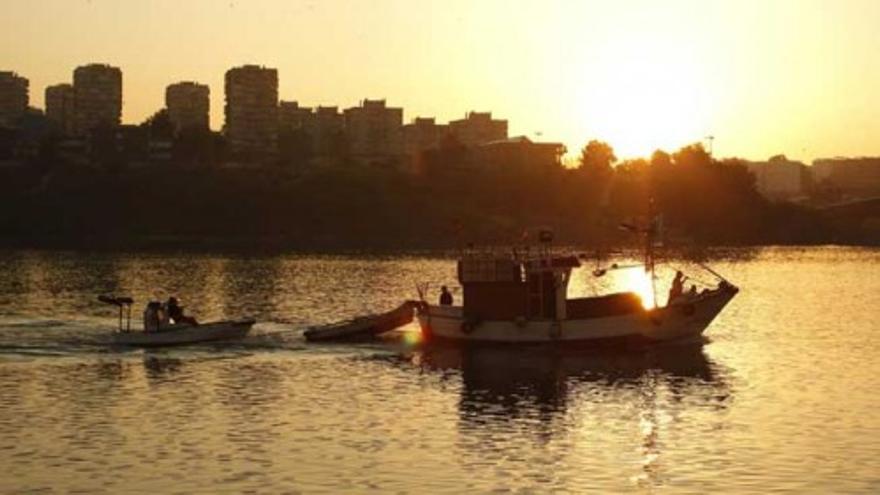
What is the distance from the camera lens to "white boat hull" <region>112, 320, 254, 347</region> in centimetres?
6575

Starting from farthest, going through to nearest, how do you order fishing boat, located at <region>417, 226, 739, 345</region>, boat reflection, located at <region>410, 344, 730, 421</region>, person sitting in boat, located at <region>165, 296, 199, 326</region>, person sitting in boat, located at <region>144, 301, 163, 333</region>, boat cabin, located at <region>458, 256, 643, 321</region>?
person sitting in boat, located at <region>165, 296, 199, 326</region> → fishing boat, located at <region>417, 226, 739, 345</region> → boat cabin, located at <region>458, 256, 643, 321</region> → person sitting in boat, located at <region>144, 301, 163, 333</region> → boat reflection, located at <region>410, 344, 730, 421</region>

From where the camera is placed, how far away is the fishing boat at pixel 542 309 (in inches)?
2586

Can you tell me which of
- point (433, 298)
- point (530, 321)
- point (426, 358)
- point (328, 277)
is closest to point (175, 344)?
point (426, 358)

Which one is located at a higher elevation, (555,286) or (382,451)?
(555,286)

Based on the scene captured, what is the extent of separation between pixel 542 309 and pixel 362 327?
403 inches

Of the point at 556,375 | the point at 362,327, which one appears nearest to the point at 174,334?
the point at 362,327

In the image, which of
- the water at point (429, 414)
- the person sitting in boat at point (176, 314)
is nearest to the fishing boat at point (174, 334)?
the person sitting in boat at point (176, 314)

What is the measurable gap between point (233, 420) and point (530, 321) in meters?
22.8

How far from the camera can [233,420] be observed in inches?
1844

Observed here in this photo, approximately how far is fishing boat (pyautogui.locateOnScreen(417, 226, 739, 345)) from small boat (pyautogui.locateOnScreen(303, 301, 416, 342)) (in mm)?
4217

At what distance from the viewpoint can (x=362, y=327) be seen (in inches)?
2768

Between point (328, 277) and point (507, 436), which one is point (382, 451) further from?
point (328, 277)

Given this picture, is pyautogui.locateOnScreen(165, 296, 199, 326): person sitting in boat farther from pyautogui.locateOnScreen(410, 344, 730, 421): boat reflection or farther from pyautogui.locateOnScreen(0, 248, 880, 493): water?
pyautogui.locateOnScreen(410, 344, 730, 421): boat reflection

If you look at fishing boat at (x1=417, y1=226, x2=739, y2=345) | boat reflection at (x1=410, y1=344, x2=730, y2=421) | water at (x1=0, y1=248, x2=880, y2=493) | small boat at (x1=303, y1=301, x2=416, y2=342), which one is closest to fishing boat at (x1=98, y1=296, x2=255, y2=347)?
water at (x1=0, y1=248, x2=880, y2=493)
